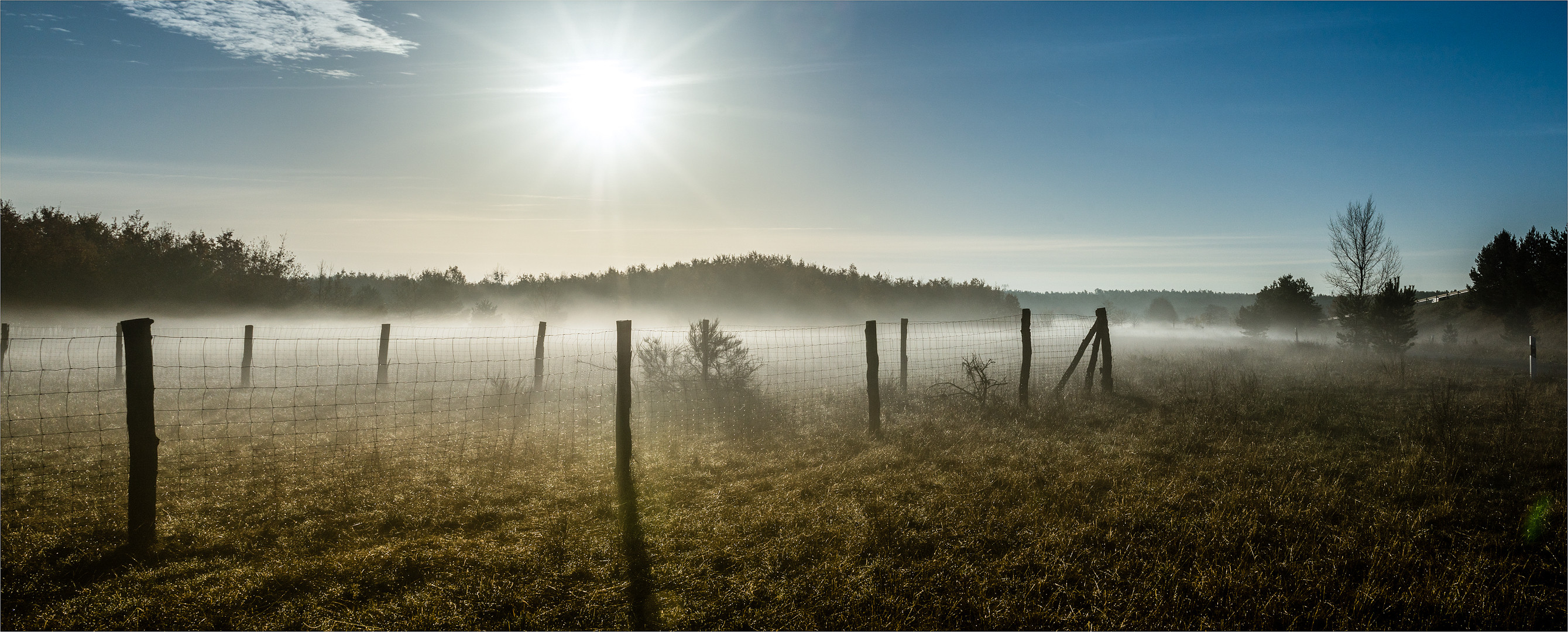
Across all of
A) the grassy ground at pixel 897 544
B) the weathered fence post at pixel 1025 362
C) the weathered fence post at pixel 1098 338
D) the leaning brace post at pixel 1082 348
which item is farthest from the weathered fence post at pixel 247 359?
A: the weathered fence post at pixel 1098 338

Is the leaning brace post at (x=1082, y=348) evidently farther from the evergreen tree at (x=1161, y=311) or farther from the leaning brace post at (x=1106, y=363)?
the evergreen tree at (x=1161, y=311)

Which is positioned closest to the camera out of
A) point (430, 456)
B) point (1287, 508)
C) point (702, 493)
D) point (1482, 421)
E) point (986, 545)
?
point (986, 545)

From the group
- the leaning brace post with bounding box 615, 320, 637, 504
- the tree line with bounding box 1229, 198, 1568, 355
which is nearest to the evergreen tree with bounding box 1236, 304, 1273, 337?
the tree line with bounding box 1229, 198, 1568, 355

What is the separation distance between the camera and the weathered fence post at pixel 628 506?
174 inches

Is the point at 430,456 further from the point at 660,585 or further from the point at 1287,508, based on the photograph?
the point at 1287,508

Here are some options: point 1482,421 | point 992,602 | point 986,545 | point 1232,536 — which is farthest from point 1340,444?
point 992,602

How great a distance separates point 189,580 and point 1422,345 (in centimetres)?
4639

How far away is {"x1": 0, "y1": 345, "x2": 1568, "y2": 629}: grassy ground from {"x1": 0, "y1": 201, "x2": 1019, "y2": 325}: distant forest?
27.2 m

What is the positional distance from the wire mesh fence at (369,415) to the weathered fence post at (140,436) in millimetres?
567

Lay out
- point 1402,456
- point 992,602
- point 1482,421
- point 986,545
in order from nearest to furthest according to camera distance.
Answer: point 992,602
point 986,545
point 1402,456
point 1482,421

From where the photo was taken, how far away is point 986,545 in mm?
5199

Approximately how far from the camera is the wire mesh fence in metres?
7.28

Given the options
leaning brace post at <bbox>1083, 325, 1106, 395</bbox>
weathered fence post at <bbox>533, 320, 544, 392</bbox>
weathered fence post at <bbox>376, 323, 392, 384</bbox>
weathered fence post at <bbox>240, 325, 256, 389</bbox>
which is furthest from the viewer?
weathered fence post at <bbox>240, 325, 256, 389</bbox>

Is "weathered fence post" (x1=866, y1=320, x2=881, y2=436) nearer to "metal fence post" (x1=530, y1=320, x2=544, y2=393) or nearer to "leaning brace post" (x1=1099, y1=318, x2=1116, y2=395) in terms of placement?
"leaning brace post" (x1=1099, y1=318, x2=1116, y2=395)
